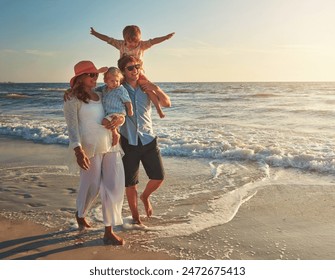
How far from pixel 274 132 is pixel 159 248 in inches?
333

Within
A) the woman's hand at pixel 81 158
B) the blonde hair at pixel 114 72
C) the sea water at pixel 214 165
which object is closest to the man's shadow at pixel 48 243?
the sea water at pixel 214 165

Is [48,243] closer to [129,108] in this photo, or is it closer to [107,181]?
[107,181]

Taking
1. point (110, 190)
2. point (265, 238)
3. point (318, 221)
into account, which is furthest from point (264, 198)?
point (110, 190)

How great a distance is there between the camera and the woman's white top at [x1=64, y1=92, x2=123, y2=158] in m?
3.71

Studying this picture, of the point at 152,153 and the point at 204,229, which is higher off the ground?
the point at 152,153

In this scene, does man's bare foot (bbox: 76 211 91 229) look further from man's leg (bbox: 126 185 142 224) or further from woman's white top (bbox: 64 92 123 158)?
woman's white top (bbox: 64 92 123 158)

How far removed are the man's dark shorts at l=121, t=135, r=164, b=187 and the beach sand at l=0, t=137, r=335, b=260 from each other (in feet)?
2.14

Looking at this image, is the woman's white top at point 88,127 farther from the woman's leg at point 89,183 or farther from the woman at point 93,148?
the woman's leg at point 89,183

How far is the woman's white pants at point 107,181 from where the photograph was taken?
3.93 m

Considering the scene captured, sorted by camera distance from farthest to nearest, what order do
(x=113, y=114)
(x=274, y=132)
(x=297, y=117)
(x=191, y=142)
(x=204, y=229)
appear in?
(x=297, y=117), (x=274, y=132), (x=191, y=142), (x=204, y=229), (x=113, y=114)

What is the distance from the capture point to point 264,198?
5492 millimetres

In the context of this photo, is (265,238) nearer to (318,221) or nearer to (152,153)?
(318,221)

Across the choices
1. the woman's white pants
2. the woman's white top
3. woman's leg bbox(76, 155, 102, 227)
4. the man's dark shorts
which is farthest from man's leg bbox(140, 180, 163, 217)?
the woman's white top

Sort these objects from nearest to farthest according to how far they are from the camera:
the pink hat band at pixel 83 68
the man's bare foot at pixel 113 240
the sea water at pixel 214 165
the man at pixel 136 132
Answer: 1. the pink hat band at pixel 83 68
2. the man's bare foot at pixel 113 240
3. the man at pixel 136 132
4. the sea water at pixel 214 165
